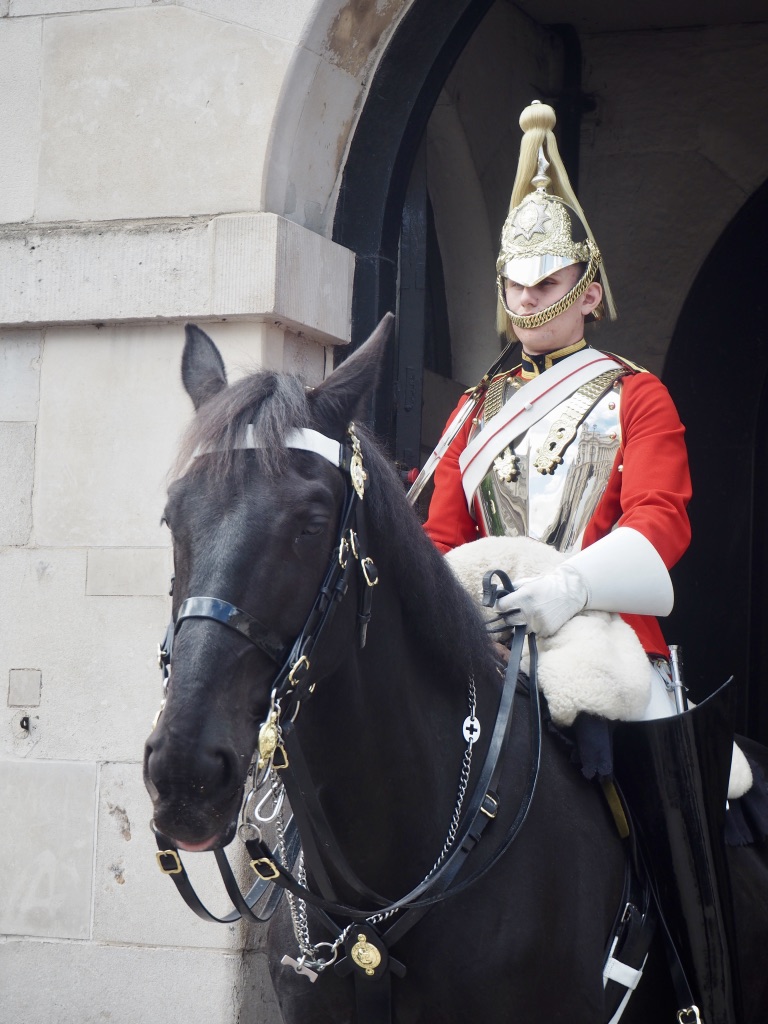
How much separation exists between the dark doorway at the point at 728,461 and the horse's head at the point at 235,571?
4354mm

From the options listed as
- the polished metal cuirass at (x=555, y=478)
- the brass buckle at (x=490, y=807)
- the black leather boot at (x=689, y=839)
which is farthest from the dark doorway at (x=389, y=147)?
the brass buckle at (x=490, y=807)

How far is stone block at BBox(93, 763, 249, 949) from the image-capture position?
3.78 meters

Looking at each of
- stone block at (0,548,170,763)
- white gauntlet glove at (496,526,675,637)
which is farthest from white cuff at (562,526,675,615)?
stone block at (0,548,170,763)

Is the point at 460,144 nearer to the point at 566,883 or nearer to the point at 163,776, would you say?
the point at 566,883

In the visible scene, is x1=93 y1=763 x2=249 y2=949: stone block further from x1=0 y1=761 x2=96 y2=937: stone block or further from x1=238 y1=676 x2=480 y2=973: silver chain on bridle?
x1=238 y1=676 x2=480 y2=973: silver chain on bridle

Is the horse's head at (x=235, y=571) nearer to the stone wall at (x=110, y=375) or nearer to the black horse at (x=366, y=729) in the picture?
the black horse at (x=366, y=729)

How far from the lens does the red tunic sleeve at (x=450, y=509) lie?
3.51 m

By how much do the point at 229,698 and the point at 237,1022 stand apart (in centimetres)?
210

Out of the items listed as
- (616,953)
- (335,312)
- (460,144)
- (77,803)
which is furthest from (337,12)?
(616,953)

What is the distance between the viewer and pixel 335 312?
410cm

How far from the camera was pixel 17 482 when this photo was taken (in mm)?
4062

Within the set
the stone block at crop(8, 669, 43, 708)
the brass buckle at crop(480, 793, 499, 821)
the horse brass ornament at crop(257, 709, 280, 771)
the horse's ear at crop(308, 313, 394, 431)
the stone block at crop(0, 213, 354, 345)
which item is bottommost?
the brass buckle at crop(480, 793, 499, 821)

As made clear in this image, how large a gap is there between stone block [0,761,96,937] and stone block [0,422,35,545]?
2.28 ft

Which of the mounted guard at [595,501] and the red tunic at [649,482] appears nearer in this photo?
the mounted guard at [595,501]
